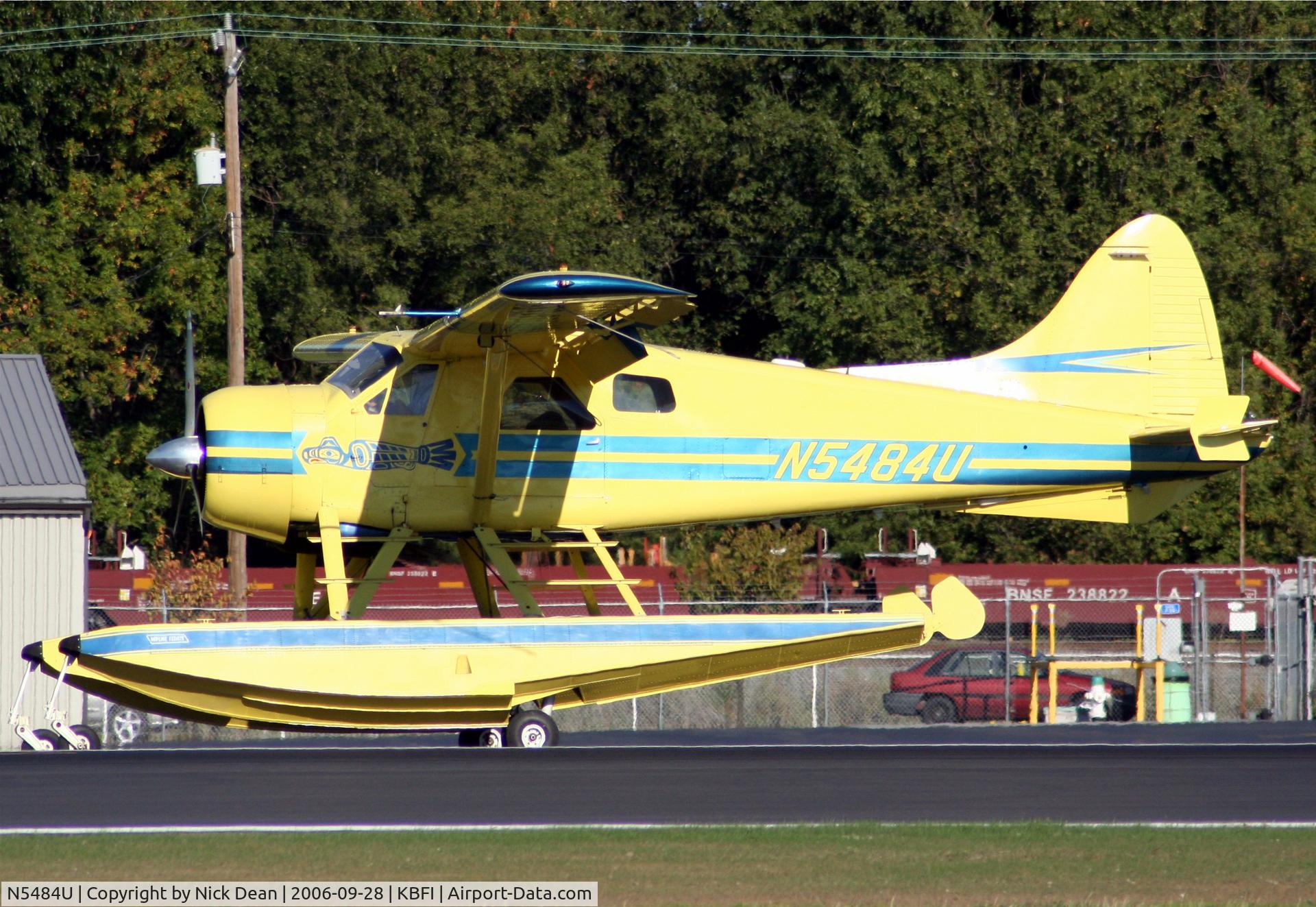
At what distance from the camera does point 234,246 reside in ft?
84.6

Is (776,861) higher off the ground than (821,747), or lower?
lower

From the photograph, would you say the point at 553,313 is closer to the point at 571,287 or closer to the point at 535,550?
the point at 571,287

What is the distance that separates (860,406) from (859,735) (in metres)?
3.09

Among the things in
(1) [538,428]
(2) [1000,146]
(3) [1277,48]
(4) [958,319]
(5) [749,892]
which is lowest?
(5) [749,892]

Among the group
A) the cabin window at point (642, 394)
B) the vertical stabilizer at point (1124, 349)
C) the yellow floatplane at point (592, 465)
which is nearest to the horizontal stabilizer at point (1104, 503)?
the yellow floatplane at point (592, 465)

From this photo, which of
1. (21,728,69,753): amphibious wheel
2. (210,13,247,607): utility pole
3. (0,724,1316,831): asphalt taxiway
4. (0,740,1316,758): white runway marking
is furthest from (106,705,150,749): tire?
(0,724,1316,831): asphalt taxiway

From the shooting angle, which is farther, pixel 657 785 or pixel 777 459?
pixel 777 459

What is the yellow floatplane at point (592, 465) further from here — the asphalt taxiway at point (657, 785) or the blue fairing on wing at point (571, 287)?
the asphalt taxiway at point (657, 785)

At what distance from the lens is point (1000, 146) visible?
3606cm

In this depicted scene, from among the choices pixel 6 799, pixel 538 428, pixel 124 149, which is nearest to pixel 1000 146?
pixel 124 149

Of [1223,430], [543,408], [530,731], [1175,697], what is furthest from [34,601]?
[1175,697]

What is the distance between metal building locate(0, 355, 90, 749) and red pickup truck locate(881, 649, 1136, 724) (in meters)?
10.3

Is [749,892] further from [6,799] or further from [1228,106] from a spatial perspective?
[1228,106]

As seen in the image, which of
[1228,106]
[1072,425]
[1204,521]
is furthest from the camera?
[1228,106]
